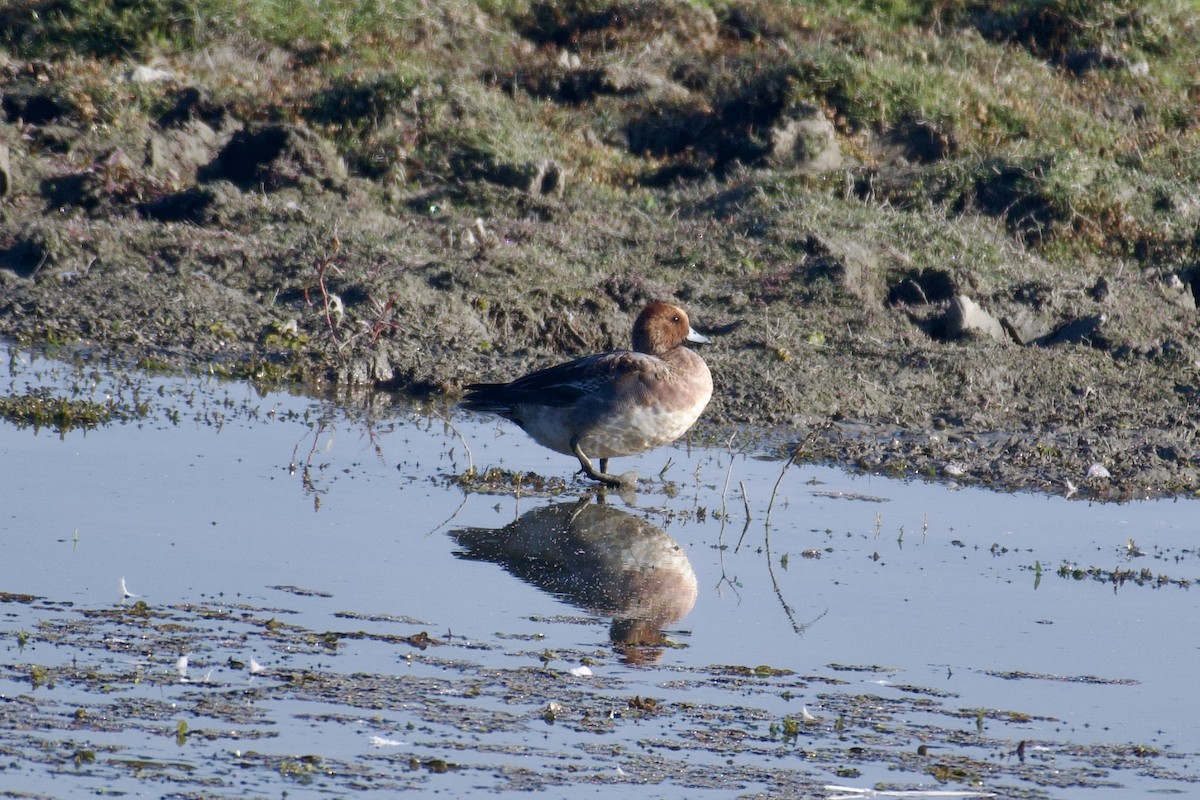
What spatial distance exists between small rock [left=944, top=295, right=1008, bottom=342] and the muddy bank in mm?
19

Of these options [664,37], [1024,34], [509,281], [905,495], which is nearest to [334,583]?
[905,495]

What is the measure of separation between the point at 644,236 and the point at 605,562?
6149 millimetres

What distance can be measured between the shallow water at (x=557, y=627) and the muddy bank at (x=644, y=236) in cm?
136

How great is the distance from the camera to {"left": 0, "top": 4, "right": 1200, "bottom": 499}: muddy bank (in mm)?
9578

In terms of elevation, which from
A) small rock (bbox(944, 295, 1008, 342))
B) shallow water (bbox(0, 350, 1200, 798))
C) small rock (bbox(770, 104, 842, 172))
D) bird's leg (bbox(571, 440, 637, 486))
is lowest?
shallow water (bbox(0, 350, 1200, 798))

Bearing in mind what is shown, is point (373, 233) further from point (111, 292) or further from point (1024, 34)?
point (1024, 34)

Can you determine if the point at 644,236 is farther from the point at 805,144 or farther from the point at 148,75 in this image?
the point at 148,75

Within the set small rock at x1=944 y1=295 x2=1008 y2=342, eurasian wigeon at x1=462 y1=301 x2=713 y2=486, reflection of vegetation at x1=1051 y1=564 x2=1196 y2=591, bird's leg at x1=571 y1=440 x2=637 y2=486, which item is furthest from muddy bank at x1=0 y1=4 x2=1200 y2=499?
reflection of vegetation at x1=1051 y1=564 x2=1196 y2=591

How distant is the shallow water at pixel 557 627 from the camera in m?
4.23

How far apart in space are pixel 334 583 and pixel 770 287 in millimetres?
6003

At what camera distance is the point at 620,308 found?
1082 centimetres

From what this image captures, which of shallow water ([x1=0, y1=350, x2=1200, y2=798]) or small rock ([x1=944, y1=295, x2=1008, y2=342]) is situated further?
small rock ([x1=944, y1=295, x2=1008, y2=342])

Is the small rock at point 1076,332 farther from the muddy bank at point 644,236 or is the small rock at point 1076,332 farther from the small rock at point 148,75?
the small rock at point 148,75

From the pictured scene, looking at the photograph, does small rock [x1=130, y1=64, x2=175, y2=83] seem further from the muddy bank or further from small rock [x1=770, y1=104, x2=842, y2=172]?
small rock [x1=770, y1=104, x2=842, y2=172]
